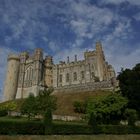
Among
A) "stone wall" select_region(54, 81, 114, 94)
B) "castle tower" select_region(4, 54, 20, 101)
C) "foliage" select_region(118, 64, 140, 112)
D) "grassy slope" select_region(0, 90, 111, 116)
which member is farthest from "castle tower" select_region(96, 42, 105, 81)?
"foliage" select_region(118, 64, 140, 112)

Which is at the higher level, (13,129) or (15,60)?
(15,60)

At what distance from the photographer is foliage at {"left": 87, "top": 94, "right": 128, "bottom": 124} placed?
45.6m

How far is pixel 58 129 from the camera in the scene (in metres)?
28.0

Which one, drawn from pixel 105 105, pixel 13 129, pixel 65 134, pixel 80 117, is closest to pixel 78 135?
pixel 65 134

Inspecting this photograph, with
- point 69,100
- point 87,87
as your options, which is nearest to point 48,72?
point 87,87

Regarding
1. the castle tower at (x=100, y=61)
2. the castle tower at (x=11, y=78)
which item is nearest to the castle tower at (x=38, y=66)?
the castle tower at (x=11, y=78)

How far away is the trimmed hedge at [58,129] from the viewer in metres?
26.0

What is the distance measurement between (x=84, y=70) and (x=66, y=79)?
793 cm

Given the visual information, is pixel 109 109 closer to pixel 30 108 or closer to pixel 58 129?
pixel 30 108

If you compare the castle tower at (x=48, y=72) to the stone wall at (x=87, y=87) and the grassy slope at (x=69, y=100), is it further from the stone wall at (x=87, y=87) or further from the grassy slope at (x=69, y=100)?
the grassy slope at (x=69, y=100)

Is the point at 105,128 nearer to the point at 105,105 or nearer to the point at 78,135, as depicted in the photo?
the point at 78,135

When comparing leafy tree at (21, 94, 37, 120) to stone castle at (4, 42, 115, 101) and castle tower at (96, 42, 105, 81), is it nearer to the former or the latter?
stone castle at (4, 42, 115, 101)

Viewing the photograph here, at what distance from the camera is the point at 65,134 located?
2802 cm

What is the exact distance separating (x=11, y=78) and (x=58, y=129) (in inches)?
2763
